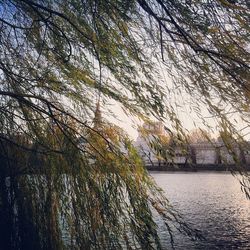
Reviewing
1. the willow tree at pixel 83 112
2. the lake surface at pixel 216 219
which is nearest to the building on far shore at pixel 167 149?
the willow tree at pixel 83 112

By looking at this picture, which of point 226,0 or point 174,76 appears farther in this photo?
point 174,76

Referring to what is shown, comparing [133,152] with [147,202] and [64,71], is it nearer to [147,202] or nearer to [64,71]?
[147,202]

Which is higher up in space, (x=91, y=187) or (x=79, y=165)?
(x=79, y=165)

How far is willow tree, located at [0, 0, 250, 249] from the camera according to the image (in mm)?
2113

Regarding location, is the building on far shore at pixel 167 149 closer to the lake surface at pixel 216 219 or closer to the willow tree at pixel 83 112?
the willow tree at pixel 83 112

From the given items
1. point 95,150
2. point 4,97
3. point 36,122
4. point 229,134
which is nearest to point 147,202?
point 95,150

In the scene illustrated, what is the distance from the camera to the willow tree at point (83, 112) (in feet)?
6.93

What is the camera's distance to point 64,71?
2.56 m

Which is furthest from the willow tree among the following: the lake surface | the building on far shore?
the lake surface

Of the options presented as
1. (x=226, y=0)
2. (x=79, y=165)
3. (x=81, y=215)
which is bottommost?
(x=81, y=215)

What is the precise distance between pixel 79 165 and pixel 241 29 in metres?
1.41

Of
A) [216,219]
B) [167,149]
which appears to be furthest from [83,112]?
[216,219]

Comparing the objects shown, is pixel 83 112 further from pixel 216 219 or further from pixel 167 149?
pixel 216 219

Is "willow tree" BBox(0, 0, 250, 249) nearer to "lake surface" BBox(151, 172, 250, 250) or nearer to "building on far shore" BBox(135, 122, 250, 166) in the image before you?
"building on far shore" BBox(135, 122, 250, 166)
